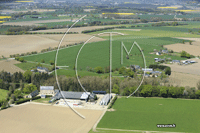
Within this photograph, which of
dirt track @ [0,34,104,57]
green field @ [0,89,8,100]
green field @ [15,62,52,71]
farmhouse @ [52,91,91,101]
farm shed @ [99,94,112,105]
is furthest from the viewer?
dirt track @ [0,34,104,57]

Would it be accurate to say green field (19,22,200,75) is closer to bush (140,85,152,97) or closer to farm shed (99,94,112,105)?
bush (140,85,152,97)

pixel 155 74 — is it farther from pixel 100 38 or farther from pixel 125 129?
pixel 100 38

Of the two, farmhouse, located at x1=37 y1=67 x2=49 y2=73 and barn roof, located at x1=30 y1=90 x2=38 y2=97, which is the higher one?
farmhouse, located at x1=37 y1=67 x2=49 y2=73

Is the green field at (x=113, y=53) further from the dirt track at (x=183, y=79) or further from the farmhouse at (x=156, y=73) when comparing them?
the dirt track at (x=183, y=79)

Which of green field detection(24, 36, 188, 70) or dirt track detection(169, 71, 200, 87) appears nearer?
dirt track detection(169, 71, 200, 87)

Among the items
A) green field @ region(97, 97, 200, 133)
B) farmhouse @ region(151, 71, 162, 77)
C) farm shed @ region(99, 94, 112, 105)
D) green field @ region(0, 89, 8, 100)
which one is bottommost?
green field @ region(97, 97, 200, 133)

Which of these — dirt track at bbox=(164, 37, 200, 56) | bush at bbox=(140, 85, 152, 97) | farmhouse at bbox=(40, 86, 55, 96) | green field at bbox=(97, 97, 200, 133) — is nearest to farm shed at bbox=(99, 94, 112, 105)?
green field at bbox=(97, 97, 200, 133)

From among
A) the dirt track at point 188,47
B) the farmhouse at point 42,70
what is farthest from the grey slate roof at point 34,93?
the dirt track at point 188,47
